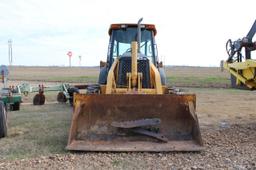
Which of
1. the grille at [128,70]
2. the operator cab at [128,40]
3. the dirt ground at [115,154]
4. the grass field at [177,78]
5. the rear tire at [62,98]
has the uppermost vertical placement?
the operator cab at [128,40]

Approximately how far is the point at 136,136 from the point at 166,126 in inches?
24.3

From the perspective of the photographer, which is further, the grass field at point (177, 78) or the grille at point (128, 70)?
the grass field at point (177, 78)

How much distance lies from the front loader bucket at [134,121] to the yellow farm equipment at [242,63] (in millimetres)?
2374

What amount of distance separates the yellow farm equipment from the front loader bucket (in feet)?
7.79

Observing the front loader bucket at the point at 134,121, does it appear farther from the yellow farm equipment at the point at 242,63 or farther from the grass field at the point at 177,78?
the grass field at the point at 177,78

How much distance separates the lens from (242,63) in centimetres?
1012

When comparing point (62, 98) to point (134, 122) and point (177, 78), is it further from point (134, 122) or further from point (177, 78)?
point (177, 78)

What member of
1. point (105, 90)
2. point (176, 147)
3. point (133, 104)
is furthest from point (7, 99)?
point (176, 147)

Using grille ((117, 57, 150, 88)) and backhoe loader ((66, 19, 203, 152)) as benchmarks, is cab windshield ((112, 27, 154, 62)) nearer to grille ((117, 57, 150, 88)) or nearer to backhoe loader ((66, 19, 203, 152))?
grille ((117, 57, 150, 88))

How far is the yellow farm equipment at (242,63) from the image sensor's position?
995 cm

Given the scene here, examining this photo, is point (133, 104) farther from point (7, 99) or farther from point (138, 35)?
point (7, 99)

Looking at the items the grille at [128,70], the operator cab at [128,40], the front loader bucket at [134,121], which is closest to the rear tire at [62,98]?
the operator cab at [128,40]

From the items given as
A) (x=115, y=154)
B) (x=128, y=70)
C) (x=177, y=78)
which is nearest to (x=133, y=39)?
(x=128, y=70)

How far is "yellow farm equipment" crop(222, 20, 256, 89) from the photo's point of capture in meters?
9.95
